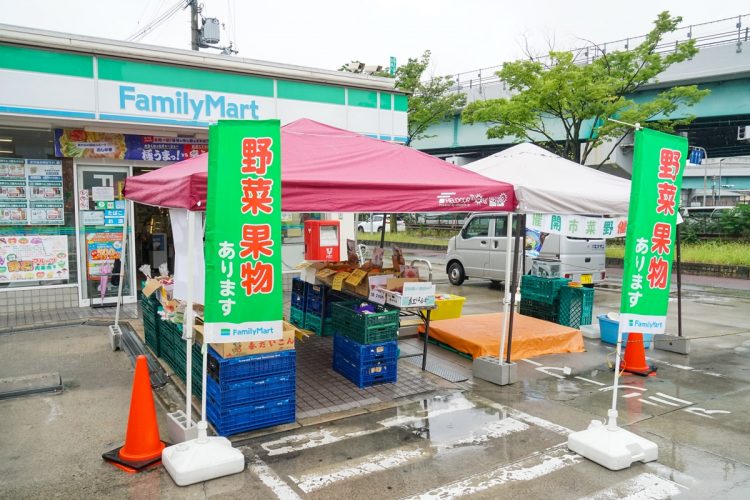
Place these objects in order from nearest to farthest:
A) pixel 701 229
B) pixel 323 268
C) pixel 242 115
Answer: pixel 323 268, pixel 242 115, pixel 701 229

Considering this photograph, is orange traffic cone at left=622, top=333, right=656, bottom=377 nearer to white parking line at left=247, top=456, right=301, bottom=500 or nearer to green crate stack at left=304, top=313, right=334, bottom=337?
green crate stack at left=304, top=313, right=334, bottom=337

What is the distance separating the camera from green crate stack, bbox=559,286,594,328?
8875mm

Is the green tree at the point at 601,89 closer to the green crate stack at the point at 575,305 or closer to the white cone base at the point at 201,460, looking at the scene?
the green crate stack at the point at 575,305

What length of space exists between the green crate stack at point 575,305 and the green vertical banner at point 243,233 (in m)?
6.10

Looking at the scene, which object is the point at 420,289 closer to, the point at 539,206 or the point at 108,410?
the point at 539,206

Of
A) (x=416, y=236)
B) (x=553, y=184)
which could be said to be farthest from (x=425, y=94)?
(x=553, y=184)

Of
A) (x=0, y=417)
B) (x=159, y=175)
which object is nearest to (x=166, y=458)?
(x=0, y=417)

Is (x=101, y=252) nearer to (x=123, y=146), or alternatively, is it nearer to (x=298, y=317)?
(x=123, y=146)

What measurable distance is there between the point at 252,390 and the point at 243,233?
5.11 ft

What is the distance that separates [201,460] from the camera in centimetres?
407

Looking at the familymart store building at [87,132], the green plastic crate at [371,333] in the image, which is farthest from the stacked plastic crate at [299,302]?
the familymart store building at [87,132]

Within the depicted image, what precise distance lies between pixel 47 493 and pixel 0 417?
1838mm

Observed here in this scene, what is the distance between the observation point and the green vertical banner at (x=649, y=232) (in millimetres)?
4582

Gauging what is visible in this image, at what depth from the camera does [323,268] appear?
308 inches
